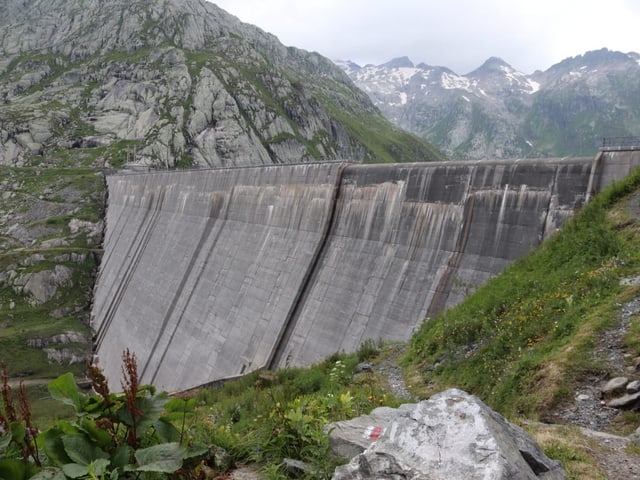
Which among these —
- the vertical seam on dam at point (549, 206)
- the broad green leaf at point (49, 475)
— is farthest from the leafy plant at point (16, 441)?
the vertical seam on dam at point (549, 206)

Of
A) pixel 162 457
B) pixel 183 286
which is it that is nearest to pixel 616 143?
pixel 162 457

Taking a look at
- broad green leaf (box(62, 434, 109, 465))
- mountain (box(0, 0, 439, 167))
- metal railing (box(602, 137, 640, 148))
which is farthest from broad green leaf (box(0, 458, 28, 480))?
mountain (box(0, 0, 439, 167))

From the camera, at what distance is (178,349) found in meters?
27.0

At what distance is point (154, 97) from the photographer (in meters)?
102

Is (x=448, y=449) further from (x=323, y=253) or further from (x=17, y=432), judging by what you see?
(x=323, y=253)

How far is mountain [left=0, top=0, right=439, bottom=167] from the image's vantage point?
92188 mm

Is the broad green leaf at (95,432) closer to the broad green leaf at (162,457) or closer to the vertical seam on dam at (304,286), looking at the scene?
the broad green leaf at (162,457)

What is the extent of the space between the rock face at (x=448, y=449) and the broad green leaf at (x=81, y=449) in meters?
1.69

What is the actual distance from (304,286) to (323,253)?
187cm

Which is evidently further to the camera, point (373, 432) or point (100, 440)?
point (373, 432)

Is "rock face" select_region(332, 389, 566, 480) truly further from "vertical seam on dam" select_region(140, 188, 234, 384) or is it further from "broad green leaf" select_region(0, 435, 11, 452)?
"vertical seam on dam" select_region(140, 188, 234, 384)

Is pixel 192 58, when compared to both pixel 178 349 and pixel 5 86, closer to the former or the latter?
pixel 5 86

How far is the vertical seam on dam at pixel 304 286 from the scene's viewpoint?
2041cm

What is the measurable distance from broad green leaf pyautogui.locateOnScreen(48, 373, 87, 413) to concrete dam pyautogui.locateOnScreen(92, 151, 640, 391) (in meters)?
13.9
